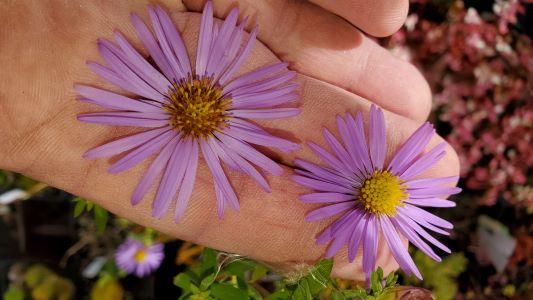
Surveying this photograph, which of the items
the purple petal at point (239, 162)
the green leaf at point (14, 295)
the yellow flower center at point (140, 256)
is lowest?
the green leaf at point (14, 295)

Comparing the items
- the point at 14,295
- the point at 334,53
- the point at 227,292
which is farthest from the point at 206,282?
the point at 14,295

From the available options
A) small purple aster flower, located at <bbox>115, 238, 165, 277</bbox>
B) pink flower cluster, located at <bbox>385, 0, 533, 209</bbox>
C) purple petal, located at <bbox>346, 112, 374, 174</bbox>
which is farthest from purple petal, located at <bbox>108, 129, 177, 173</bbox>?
pink flower cluster, located at <bbox>385, 0, 533, 209</bbox>

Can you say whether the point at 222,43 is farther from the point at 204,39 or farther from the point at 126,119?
the point at 126,119

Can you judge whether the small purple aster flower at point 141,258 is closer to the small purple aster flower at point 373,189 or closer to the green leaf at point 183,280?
the green leaf at point 183,280

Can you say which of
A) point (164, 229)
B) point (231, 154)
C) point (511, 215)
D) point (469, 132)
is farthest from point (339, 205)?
point (511, 215)

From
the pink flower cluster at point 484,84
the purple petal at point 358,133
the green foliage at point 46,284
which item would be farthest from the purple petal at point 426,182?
the green foliage at point 46,284

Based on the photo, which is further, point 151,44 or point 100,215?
point 100,215
